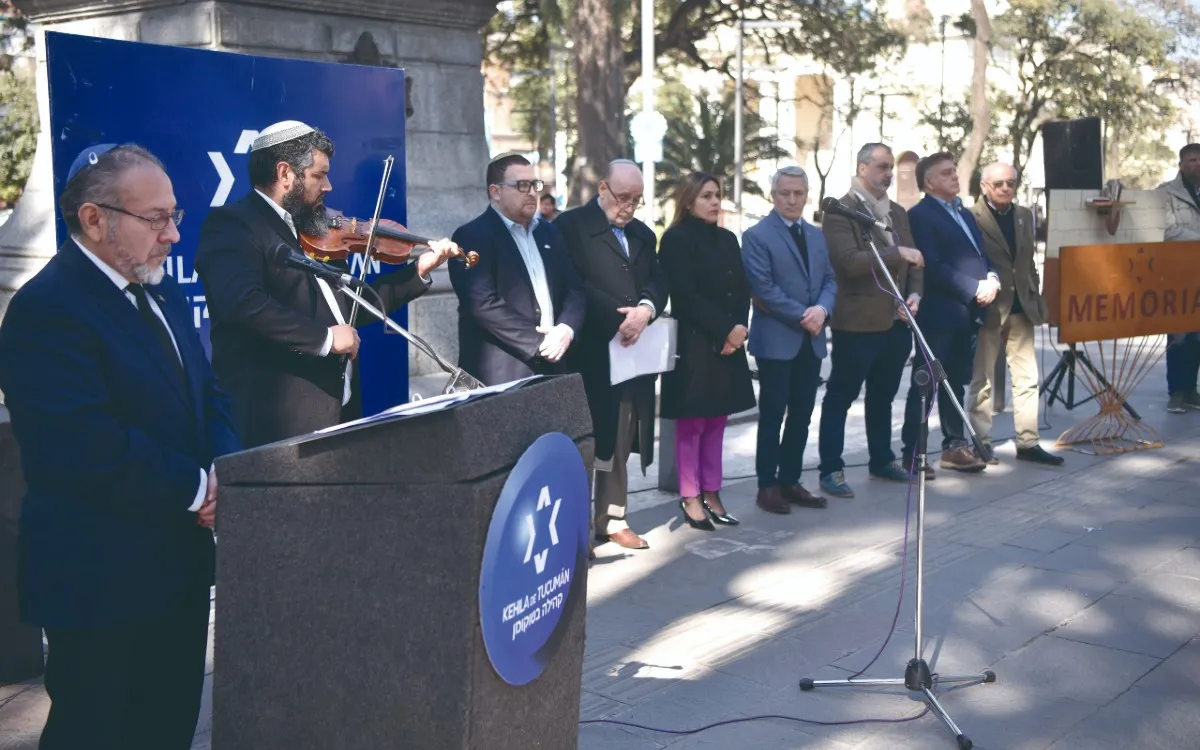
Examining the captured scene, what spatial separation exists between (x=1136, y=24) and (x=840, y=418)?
123 ft

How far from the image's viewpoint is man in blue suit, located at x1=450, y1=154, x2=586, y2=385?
6.11 m

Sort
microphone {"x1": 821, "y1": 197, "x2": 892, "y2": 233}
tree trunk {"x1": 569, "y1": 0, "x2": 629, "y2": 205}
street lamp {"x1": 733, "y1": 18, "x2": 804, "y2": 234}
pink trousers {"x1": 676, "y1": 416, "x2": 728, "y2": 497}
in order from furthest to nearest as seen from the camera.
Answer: street lamp {"x1": 733, "y1": 18, "x2": 804, "y2": 234} < tree trunk {"x1": 569, "y1": 0, "x2": 629, "y2": 205} < pink trousers {"x1": 676, "y1": 416, "x2": 728, "y2": 497} < microphone {"x1": 821, "y1": 197, "x2": 892, "y2": 233}

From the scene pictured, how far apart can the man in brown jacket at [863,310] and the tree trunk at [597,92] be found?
30.8 ft

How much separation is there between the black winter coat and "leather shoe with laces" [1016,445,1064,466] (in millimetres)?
2831

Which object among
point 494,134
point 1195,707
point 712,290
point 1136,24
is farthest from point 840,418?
point 494,134

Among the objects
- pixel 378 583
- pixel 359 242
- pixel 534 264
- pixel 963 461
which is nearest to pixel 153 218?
pixel 378 583

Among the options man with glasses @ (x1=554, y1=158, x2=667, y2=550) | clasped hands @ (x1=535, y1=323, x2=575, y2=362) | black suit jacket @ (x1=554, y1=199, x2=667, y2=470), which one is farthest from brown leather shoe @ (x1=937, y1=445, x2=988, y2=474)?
clasped hands @ (x1=535, y1=323, x2=575, y2=362)

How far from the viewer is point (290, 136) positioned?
14.2 feet

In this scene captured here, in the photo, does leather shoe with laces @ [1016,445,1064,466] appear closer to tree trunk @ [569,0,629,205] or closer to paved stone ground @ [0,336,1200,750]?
paved stone ground @ [0,336,1200,750]

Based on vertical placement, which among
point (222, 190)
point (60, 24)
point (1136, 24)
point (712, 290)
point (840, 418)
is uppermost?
point (1136, 24)

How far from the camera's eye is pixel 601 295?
6.79 metres

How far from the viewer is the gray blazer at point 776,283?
298 inches

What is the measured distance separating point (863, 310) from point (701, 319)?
1.36 metres

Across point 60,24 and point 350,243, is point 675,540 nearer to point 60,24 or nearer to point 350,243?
point 350,243
